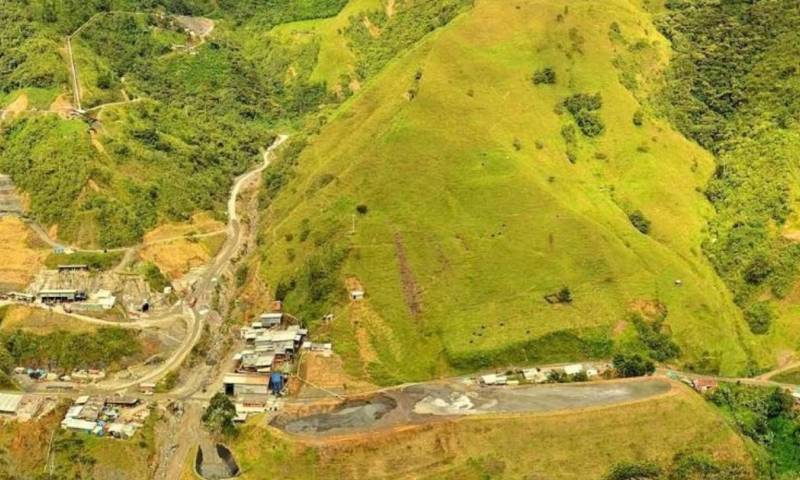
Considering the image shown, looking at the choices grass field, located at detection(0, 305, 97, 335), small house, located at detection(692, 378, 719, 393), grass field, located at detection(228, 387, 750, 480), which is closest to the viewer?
grass field, located at detection(228, 387, 750, 480)

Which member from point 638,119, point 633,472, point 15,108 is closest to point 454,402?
point 633,472

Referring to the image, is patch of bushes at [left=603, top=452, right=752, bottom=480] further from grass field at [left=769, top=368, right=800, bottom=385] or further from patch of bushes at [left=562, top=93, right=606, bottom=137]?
patch of bushes at [left=562, top=93, right=606, bottom=137]

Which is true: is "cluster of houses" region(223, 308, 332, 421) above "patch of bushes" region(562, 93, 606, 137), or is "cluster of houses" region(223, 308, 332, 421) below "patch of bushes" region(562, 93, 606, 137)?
below

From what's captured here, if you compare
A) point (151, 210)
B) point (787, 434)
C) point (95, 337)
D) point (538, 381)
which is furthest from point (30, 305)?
point (787, 434)

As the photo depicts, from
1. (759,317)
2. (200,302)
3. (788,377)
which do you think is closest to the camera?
(788,377)

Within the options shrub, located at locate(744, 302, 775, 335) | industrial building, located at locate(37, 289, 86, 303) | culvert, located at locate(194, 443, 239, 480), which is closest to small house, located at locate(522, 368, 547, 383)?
shrub, located at locate(744, 302, 775, 335)

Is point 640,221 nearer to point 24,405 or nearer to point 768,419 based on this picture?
point 768,419
